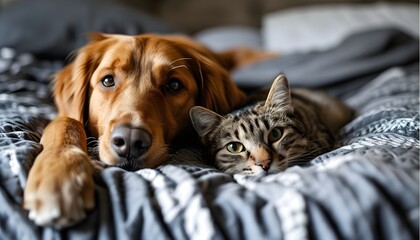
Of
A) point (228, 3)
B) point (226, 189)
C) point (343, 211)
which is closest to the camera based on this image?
point (343, 211)

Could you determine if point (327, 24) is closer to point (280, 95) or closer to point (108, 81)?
point (280, 95)

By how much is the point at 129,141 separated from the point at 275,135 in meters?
0.50

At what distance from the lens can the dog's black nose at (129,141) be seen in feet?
3.84

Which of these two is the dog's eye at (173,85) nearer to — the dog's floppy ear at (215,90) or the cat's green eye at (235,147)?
the dog's floppy ear at (215,90)

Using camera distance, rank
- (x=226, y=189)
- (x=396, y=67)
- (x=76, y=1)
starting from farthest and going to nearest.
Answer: (x=76, y=1), (x=396, y=67), (x=226, y=189)

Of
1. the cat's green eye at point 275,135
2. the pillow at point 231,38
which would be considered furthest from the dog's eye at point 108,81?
the pillow at point 231,38

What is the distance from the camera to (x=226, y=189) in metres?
1.04

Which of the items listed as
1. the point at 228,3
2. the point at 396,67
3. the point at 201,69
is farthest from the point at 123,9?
the point at 396,67

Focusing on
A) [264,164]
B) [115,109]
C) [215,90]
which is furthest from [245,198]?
[215,90]

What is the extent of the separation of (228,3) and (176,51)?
2.42 metres

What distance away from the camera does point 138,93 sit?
4.46ft

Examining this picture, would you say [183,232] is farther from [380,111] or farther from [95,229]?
[380,111]

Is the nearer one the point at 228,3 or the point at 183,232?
the point at 183,232

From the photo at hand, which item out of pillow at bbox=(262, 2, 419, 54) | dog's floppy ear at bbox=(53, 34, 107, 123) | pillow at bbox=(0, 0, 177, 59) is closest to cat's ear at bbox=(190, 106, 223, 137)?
dog's floppy ear at bbox=(53, 34, 107, 123)
